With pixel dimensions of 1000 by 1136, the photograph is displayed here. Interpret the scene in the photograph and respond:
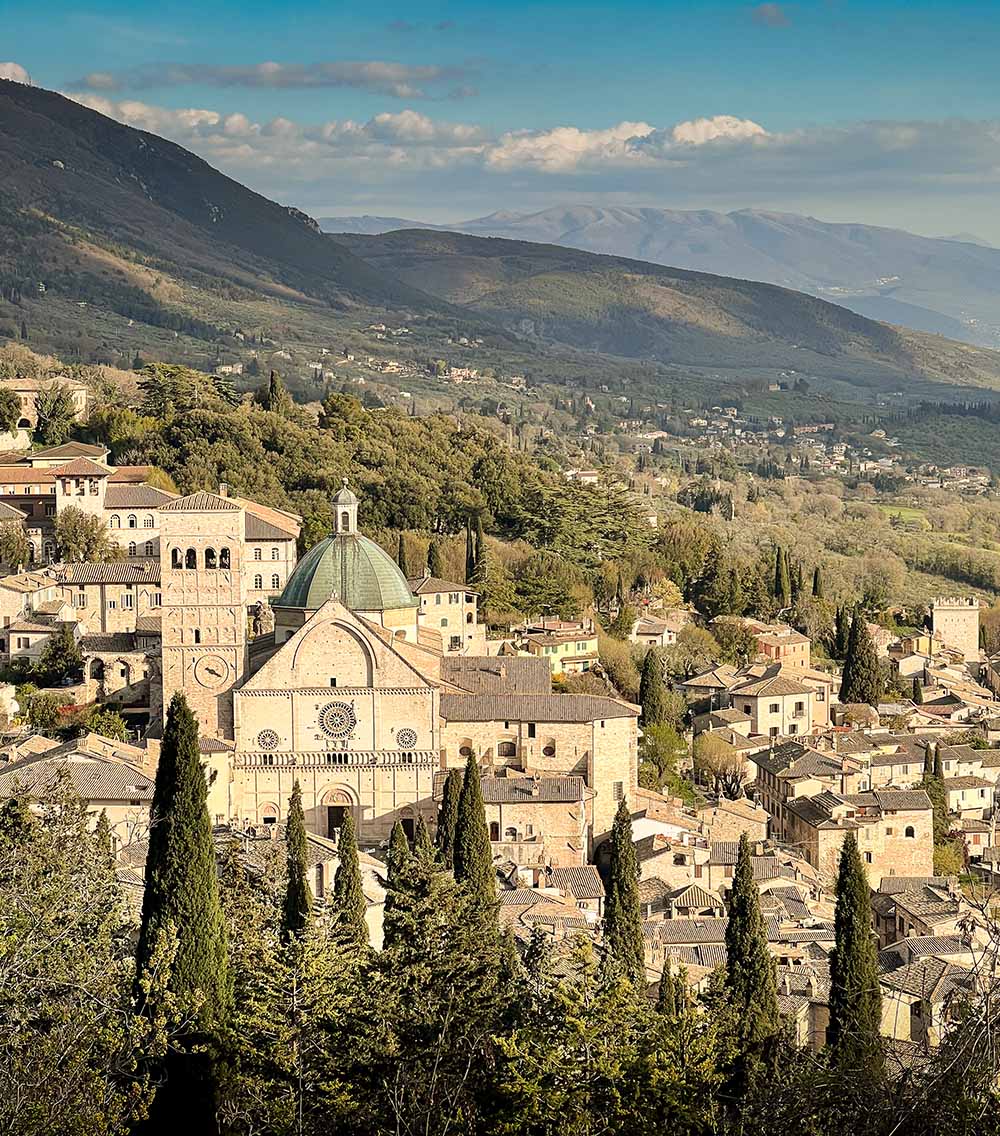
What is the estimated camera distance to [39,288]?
601 feet

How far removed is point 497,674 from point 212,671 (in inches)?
340

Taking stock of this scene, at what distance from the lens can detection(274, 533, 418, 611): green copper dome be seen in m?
50.1

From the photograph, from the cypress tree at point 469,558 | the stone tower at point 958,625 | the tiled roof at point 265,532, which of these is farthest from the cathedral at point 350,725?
the stone tower at point 958,625

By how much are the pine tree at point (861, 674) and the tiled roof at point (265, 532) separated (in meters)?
21.8

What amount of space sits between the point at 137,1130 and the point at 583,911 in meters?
18.7

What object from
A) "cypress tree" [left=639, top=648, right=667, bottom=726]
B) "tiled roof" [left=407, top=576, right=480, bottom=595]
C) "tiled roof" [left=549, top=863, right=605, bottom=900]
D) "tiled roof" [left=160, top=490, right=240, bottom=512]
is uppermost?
"tiled roof" [left=160, top=490, right=240, bottom=512]

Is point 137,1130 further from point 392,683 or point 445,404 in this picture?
point 445,404

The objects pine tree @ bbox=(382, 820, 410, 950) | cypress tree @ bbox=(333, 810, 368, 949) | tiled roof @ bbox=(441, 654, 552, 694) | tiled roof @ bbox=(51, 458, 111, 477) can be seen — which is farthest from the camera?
tiled roof @ bbox=(51, 458, 111, 477)

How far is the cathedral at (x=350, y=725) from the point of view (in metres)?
46.0

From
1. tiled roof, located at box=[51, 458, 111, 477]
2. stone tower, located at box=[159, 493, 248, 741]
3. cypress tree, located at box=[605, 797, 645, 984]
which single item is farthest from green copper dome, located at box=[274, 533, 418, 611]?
tiled roof, located at box=[51, 458, 111, 477]

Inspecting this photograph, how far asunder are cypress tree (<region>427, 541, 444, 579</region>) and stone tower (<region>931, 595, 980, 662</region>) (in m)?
28.1

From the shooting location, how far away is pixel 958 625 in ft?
287

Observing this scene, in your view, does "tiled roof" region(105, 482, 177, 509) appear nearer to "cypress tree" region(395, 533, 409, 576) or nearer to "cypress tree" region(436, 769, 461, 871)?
"cypress tree" region(395, 533, 409, 576)

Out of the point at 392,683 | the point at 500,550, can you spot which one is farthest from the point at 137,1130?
the point at 500,550
